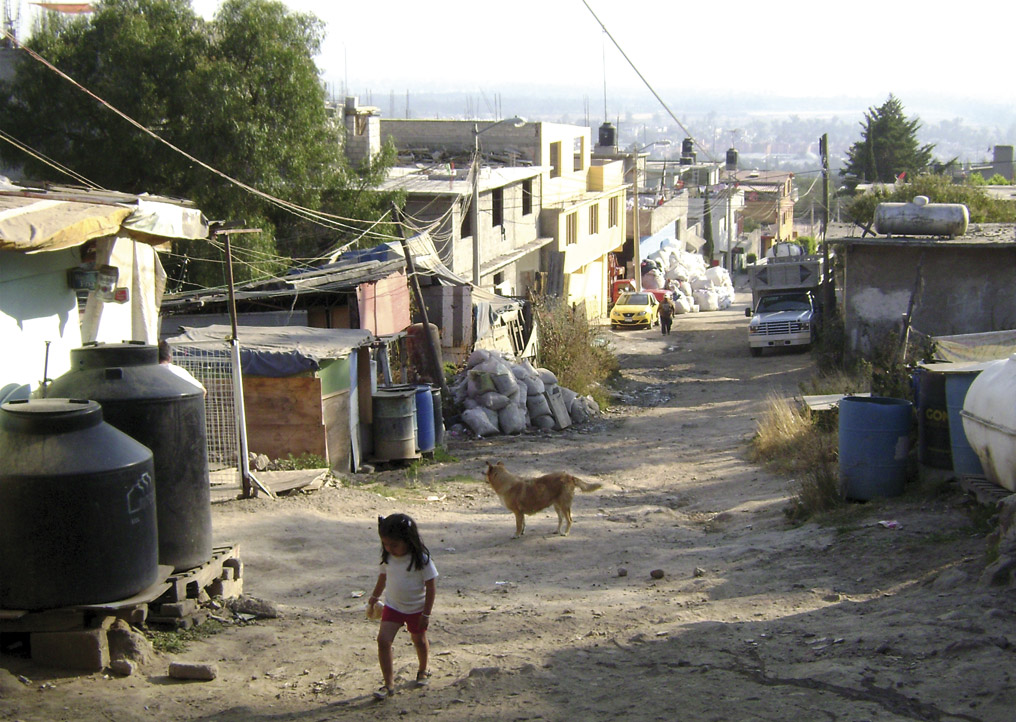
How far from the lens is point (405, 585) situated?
18.5 feet

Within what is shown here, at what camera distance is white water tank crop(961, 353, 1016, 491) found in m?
7.73

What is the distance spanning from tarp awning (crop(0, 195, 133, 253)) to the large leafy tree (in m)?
15.6

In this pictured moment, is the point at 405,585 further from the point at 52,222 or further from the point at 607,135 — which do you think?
the point at 607,135

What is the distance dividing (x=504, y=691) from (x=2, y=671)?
9.05ft

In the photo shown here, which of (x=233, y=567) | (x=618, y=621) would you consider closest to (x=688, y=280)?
(x=618, y=621)

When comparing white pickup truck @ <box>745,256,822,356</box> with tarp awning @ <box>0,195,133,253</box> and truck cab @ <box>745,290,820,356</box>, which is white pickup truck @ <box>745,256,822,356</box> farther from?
tarp awning @ <box>0,195,133,253</box>

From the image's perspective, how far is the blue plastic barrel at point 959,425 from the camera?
349 inches

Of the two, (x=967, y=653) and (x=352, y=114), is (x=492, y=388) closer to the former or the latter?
(x=967, y=653)

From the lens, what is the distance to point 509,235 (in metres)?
36.5

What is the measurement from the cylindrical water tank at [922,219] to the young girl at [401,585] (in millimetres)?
17215

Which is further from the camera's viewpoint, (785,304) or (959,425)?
(785,304)

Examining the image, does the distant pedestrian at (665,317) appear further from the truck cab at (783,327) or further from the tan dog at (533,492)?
the tan dog at (533,492)

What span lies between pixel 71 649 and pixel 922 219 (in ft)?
60.7

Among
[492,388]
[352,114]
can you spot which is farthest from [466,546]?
[352,114]
